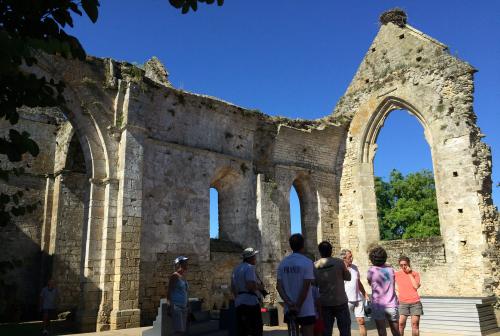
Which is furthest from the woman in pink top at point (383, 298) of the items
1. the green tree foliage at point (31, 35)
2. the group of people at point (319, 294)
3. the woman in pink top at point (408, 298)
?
the green tree foliage at point (31, 35)

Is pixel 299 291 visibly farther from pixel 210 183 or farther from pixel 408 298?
pixel 210 183

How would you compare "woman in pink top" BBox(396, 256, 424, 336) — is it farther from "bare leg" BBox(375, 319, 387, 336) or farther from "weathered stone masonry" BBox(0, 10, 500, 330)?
"weathered stone masonry" BBox(0, 10, 500, 330)

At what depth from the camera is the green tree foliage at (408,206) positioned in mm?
28328

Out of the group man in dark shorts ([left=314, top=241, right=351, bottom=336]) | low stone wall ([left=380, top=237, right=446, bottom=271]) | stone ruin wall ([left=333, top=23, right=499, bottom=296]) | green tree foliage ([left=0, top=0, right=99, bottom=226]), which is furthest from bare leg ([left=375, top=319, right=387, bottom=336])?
low stone wall ([left=380, top=237, right=446, bottom=271])

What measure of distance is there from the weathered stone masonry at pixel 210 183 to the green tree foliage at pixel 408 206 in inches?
573

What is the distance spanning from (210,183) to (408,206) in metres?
20.7

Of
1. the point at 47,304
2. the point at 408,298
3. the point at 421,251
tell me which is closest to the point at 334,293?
the point at 408,298

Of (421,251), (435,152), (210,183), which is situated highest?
(435,152)

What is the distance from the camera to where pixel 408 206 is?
30.0 m

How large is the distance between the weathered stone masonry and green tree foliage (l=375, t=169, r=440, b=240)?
14.6 m

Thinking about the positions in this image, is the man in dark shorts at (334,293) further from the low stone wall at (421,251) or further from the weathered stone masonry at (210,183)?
the low stone wall at (421,251)

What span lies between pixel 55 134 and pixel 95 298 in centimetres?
815

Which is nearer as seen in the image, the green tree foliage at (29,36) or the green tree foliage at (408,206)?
the green tree foliage at (29,36)

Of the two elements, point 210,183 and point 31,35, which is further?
point 210,183
